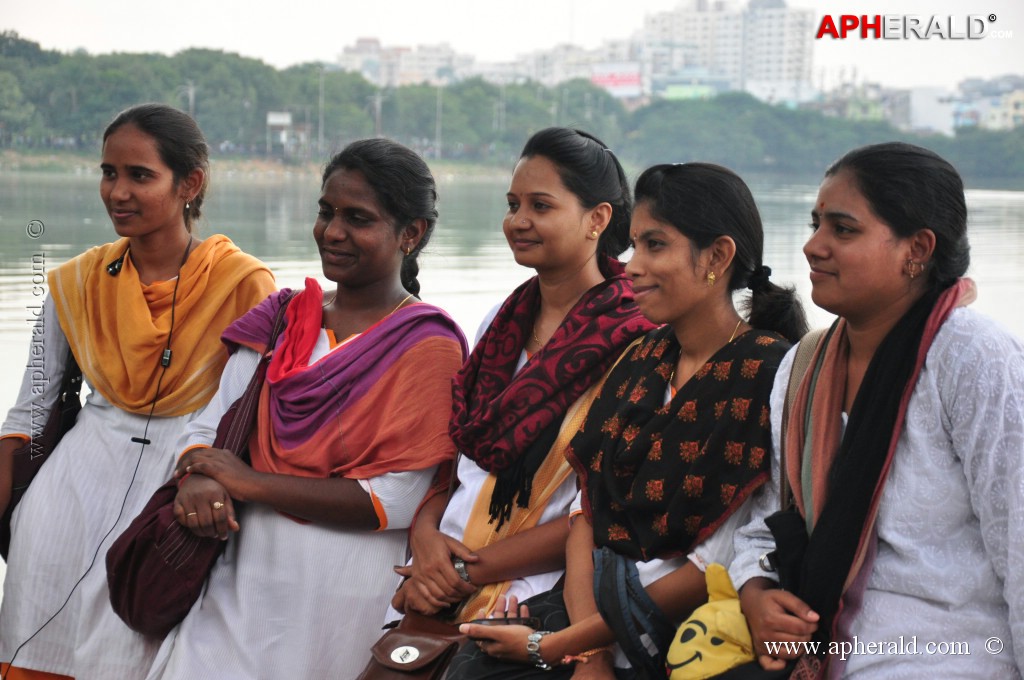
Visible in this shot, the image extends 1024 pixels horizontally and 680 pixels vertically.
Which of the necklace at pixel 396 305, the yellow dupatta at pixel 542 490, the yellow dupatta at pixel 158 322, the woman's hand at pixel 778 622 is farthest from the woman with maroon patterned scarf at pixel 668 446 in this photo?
the yellow dupatta at pixel 158 322

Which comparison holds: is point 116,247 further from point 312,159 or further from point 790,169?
point 312,159

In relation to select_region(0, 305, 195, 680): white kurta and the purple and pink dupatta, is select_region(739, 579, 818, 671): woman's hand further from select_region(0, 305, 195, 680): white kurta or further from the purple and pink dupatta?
select_region(0, 305, 195, 680): white kurta

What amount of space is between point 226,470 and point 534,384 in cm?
77

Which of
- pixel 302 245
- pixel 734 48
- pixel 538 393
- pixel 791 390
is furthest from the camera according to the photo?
pixel 734 48

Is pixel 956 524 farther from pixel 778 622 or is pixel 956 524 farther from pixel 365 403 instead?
pixel 365 403

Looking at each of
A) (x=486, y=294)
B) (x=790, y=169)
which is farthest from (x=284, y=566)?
(x=790, y=169)

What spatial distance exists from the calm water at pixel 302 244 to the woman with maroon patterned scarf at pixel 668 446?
0.28 m

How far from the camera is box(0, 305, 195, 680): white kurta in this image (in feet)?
9.66

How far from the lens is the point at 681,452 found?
80.7 inches

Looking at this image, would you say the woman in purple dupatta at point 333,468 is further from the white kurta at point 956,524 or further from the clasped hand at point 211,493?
the white kurta at point 956,524

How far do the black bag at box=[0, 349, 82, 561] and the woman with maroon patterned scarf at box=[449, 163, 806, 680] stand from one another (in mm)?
1555

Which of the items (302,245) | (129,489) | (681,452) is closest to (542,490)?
(681,452)

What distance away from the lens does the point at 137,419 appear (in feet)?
9.90

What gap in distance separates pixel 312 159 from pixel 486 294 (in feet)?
91.7
